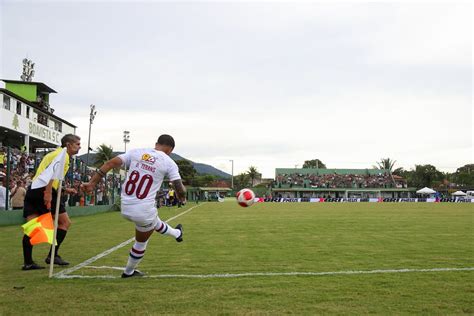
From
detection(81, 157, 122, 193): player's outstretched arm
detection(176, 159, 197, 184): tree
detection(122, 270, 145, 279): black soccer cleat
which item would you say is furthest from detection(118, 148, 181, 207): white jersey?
detection(176, 159, 197, 184): tree

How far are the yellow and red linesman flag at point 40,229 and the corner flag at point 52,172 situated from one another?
20.4 inches

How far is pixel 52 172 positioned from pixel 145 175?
6.89ft

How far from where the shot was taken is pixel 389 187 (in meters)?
91.6

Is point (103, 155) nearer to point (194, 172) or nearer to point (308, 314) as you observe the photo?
point (194, 172)

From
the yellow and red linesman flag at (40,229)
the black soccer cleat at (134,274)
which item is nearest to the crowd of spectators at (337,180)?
the yellow and red linesman flag at (40,229)

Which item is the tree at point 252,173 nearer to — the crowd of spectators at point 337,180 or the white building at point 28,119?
the crowd of spectators at point 337,180

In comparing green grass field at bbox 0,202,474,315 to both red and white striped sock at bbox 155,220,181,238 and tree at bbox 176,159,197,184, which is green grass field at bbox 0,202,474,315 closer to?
red and white striped sock at bbox 155,220,181,238

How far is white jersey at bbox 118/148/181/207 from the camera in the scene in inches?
228

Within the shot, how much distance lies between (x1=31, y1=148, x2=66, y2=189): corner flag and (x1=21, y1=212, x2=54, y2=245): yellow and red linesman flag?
52 cm

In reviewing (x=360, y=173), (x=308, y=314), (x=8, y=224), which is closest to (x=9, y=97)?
(x=8, y=224)

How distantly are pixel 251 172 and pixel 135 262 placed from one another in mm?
133781

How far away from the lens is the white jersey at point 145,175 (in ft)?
19.0

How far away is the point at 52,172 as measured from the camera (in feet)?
Result: 23.0

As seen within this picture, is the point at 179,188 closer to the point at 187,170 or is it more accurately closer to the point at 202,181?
the point at 187,170
